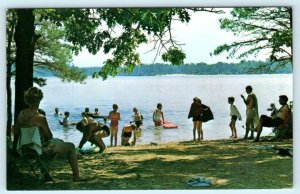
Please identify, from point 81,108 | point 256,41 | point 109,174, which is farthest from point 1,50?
point 256,41

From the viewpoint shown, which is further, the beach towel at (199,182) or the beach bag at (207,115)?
A: the beach bag at (207,115)

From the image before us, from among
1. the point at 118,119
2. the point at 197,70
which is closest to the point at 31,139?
the point at 118,119

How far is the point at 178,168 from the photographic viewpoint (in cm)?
1062

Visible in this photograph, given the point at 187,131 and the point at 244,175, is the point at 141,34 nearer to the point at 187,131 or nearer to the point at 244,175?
the point at 187,131

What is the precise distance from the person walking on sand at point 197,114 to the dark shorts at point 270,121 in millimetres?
905

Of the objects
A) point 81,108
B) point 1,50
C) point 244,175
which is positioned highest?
point 1,50

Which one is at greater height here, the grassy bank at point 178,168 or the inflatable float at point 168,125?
the inflatable float at point 168,125

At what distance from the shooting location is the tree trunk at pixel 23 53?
34.4ft

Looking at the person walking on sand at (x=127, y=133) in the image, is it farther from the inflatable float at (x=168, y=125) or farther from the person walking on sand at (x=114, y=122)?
the inflatable float at (x=168, y=125)

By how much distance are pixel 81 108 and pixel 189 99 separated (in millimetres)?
1514

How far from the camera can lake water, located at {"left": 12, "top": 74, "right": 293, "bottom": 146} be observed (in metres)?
10.5

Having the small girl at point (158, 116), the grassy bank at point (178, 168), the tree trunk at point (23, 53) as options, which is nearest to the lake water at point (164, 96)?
the small girl at point (158, 116)

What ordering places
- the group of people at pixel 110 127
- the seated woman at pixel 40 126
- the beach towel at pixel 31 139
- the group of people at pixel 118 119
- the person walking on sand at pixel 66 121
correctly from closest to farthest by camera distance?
the beach towel at pixel 31 139, the seated woman at pixel 40 126, the group of people at pixel 118 119, the person walking on sand at pixel 66 121, the group of people at pixel 110 127

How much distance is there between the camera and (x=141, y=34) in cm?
1066
